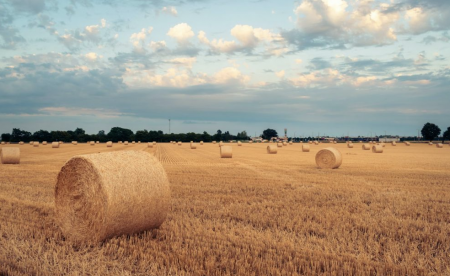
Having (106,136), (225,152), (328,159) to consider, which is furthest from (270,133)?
(328,159)

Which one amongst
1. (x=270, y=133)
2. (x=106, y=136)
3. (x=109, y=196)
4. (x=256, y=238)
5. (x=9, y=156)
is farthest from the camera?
(x=270, y=133)

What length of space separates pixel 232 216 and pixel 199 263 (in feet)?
9.47

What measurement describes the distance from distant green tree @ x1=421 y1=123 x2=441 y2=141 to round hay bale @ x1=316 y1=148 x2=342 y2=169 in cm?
12604

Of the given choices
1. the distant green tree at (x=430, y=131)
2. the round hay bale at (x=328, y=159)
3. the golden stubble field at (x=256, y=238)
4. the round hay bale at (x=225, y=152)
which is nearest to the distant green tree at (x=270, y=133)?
the distant green tree at (x=430, y=131)

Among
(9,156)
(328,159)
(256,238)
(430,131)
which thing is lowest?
(256,238)

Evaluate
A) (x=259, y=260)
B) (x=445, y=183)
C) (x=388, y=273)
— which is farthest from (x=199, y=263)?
(x=445, y=183)

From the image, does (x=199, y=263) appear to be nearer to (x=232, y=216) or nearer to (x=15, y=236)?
(x=232, y=216)

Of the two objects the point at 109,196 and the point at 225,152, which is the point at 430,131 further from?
the point at 109,196

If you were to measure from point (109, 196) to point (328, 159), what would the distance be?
1619 centimetres

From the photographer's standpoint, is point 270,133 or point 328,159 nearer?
point 328,159

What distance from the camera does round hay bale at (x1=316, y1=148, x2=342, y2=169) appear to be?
68.2ft

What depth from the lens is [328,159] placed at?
68.9 ft

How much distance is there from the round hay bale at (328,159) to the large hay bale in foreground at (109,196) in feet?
48.8

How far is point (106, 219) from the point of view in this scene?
21.7 ft
